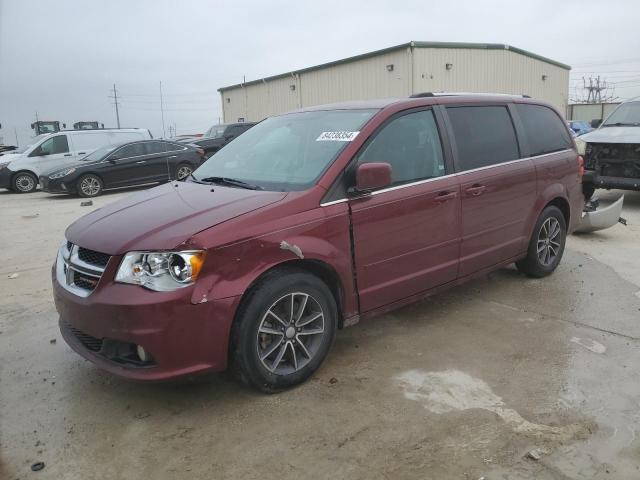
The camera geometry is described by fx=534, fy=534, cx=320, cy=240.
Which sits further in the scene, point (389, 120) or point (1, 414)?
point (389, 120)

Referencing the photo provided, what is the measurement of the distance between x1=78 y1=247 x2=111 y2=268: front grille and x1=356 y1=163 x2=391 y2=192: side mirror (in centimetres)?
156

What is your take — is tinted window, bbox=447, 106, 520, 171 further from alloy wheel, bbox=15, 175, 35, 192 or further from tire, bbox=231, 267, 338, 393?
alloy wheel, bbox=15, 175, 35, 192

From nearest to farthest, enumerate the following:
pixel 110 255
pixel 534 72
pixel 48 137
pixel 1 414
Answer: pixel 110 255 → pixel 1 414 → pixel 48 137 → pixel 534 72

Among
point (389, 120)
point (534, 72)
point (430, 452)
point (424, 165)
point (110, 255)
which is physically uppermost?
point (534, 72)

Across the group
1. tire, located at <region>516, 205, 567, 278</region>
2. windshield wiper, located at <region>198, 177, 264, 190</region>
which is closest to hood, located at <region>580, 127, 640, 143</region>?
tire, located at <region>516, 205, 567, 278</region>

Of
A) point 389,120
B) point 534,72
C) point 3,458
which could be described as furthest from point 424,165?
point 534,72

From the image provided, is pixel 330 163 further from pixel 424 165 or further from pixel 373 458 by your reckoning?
pixel 373 458

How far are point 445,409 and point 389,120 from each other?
2.00m

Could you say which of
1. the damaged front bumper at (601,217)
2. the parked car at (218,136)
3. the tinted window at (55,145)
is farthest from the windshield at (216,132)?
the damaged front bumper at (601,217)

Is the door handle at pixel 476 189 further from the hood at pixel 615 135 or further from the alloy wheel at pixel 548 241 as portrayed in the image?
the hood at pixel 615 135

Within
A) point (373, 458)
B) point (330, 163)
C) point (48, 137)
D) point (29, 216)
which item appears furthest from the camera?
point (48, 137)

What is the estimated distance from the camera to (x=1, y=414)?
312 cm

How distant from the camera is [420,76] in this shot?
22125 mm

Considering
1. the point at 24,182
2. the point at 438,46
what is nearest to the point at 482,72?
the point at 438,46
